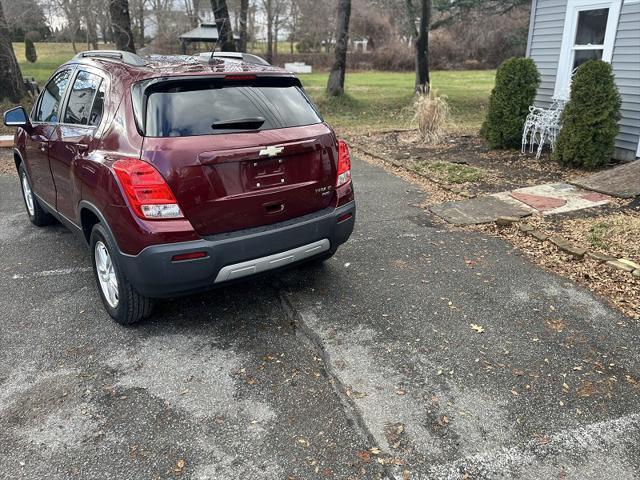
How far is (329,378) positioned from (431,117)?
7.91m

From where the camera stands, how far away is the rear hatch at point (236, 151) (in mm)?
2994

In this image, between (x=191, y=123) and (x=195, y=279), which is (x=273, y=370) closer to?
(x=195, y=279)

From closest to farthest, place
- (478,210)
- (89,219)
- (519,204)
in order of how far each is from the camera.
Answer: (89,219)
(478,210)
(519,204)

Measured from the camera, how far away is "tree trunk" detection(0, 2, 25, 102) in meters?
12.4

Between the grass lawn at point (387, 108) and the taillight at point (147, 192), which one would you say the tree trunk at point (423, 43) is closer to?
the grass lawn at point (387, 108)

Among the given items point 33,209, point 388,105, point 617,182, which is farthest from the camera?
point 388,105

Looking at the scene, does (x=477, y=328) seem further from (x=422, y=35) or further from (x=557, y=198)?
(x=422, y=35)

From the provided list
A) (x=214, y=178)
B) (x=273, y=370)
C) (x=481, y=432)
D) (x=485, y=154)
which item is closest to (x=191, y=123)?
(x=214, y=178)

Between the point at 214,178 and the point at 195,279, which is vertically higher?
the point at 214,178

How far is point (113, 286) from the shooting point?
3561 millimetres

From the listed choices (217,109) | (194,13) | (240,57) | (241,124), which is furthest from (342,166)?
(194,13)

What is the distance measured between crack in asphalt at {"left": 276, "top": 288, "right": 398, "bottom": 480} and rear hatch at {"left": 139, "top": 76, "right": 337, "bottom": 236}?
0.76 m

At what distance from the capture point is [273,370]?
3.07 m

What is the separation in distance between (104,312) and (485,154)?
7144 mm
